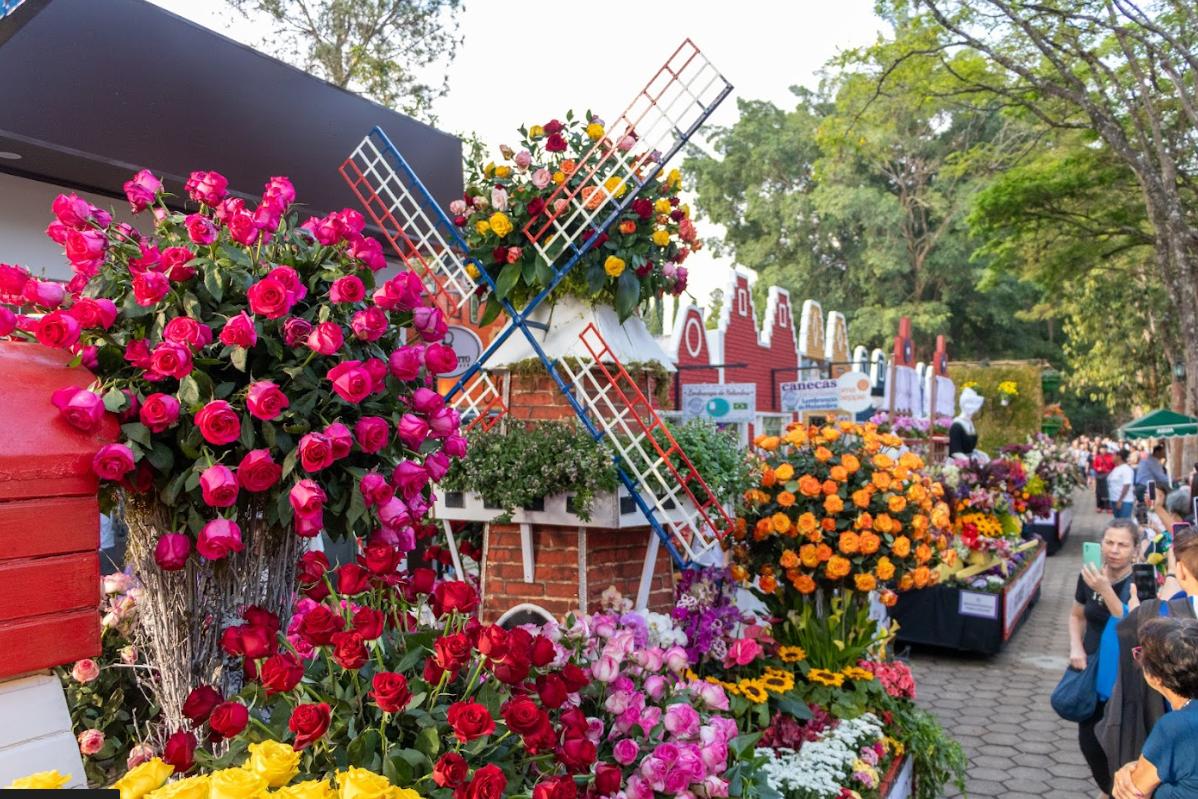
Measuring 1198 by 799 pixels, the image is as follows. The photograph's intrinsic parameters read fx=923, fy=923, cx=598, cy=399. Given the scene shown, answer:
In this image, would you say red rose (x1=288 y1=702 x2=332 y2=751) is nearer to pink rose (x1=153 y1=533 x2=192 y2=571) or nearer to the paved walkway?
pink rose (x1=153 y1=533 x2=192 y2=571)

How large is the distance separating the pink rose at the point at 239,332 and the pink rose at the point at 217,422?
13cm

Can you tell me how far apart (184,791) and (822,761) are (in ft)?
10.2

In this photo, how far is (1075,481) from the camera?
19312 mm

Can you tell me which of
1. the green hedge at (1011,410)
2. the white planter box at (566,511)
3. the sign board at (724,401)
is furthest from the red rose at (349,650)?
the green hedge at (1011,410)

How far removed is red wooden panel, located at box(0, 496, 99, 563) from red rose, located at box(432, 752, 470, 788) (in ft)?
2.68

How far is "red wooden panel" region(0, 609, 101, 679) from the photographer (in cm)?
166

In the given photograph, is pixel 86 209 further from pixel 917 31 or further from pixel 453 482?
pixel 917 31

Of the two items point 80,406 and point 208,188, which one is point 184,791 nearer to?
point 80,406

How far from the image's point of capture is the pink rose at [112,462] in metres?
1.77

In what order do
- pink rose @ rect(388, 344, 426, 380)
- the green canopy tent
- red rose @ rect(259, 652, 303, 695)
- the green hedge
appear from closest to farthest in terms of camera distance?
red rose @ rect(259, 652, 303, 695)
pink rose @ rect(388, 344, 426, 380)
the green canopy tent
the green hedge

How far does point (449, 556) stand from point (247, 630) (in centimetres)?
354

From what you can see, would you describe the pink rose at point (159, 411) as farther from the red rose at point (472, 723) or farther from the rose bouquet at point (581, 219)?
the rose bouquet at point (581, 219)

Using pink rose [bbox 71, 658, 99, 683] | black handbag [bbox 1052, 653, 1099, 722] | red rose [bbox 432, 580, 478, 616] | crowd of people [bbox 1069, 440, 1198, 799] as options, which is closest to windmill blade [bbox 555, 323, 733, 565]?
black handbag [bbox 1052, 653, 1099, 722]

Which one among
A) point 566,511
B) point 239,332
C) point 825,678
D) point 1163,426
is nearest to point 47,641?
point 239,332
